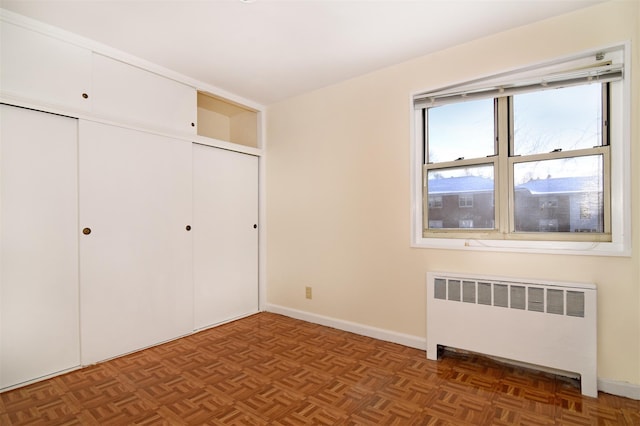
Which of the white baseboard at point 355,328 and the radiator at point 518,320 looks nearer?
the radiator at point 518,320

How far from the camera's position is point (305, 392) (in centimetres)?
225

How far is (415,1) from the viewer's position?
221 centimetres

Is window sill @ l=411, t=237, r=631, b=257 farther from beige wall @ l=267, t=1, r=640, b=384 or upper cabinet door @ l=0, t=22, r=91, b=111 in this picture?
upper cabinet door @ l=0, t=22, r=91, b=111

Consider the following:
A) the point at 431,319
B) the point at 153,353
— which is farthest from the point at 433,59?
the point at 153,353

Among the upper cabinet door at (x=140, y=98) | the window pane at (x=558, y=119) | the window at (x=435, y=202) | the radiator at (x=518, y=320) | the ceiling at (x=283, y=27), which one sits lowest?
the radiator at (x=518, y=320)

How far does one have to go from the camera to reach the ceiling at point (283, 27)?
224cm

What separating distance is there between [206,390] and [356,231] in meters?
1.96

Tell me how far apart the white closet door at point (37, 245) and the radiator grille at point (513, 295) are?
10.0ft

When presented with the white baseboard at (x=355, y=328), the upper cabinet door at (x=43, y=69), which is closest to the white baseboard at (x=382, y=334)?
the white baseboard at (x=355, y=328)

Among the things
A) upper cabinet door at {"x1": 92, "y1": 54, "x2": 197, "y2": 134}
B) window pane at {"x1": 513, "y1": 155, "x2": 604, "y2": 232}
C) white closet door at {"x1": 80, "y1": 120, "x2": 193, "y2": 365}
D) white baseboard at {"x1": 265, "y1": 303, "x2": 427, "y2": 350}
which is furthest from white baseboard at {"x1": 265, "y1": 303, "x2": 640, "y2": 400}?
upper cabinet door at {"x1": 92, "y1": 54, "x2": 197, "y2": 134}

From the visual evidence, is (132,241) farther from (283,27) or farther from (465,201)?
(465,201)

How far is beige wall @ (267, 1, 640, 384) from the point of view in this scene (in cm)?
223

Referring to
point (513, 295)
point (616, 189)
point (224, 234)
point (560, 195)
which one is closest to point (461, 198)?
Answer: point (560, 195)

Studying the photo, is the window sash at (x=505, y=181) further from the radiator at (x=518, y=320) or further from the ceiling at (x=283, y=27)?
the ceiling at (x=283, y=27)
